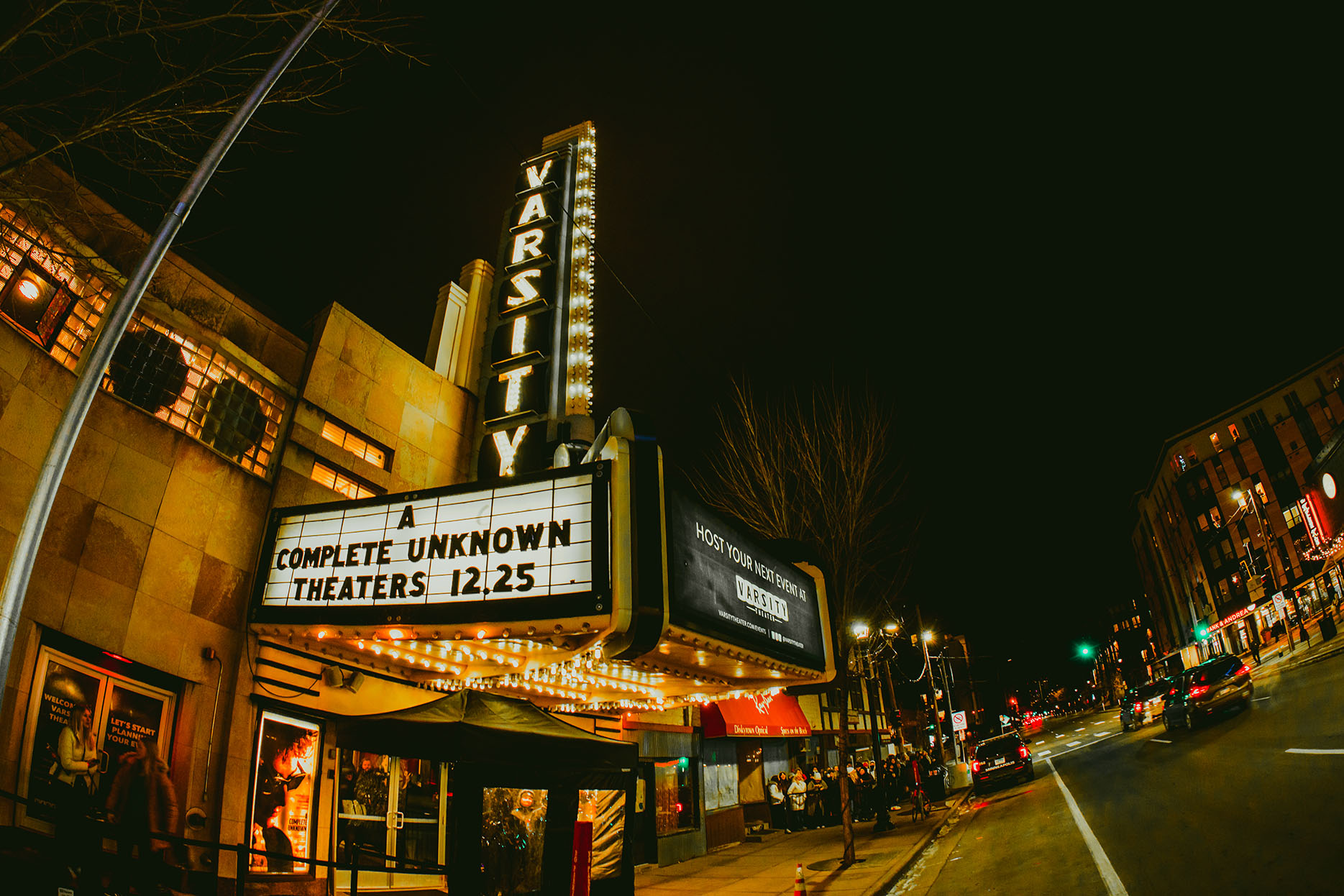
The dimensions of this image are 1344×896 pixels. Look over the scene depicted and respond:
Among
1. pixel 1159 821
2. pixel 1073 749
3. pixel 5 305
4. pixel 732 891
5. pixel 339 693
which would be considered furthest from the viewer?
pixel 1073 749

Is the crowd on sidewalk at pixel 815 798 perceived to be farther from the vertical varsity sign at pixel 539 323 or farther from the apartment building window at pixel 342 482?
the apartment building window at pixel 342 482

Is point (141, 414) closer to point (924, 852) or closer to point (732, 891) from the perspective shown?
point (732, 891)

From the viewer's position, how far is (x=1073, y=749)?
3222cm

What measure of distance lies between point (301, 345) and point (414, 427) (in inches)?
91.4

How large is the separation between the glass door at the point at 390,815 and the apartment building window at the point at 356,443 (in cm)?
446

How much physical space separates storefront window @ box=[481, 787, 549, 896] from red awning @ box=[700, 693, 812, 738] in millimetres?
7295

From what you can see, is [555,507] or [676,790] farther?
[676,790]

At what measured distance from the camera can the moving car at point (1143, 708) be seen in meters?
36.5

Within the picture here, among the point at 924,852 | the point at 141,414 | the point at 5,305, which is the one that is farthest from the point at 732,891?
the point at 5,305

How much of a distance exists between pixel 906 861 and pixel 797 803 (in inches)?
377

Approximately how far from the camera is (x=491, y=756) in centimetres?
692

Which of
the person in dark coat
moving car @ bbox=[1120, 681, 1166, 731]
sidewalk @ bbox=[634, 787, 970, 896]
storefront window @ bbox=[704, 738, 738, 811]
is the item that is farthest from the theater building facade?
moving car @ bbox=[1120, 681, 1166, 731]

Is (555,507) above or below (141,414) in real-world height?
below

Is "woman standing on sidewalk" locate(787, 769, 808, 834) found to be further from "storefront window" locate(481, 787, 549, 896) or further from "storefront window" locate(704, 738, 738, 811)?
"storefront window" locate(481, 787, 549, 896)
